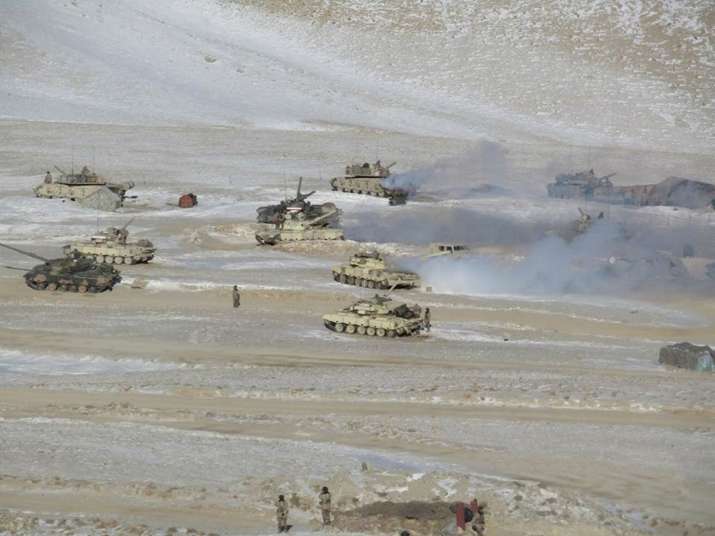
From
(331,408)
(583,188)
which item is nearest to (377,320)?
(331,408)

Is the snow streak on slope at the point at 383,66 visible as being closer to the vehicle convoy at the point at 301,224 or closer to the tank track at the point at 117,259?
the vehicle convoy at the point at 301,224

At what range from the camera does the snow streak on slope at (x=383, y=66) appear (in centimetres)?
Result: 9144

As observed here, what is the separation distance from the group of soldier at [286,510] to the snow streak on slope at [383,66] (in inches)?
2536

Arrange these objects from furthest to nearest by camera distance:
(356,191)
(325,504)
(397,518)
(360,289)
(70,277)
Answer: (356,191)
(360,289)
(70,277)
(325,504)
(397,518)

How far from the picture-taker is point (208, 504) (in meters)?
25.4

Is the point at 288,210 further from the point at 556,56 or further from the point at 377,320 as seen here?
the point at 556,56

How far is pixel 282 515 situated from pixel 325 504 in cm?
96

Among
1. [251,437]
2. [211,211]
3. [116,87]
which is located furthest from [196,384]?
[116,87]

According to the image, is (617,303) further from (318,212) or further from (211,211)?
(211,211)

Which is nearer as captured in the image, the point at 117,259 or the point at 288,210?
the point at 117,259

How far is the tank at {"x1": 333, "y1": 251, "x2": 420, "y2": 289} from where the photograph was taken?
46.8 m

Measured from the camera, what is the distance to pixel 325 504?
24.5 metres

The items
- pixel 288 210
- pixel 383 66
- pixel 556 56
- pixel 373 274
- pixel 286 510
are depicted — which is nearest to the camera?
pixel 286 510

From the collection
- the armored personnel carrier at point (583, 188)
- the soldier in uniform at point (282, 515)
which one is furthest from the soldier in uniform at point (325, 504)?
the armored personnel carrier at point (583, 188)
